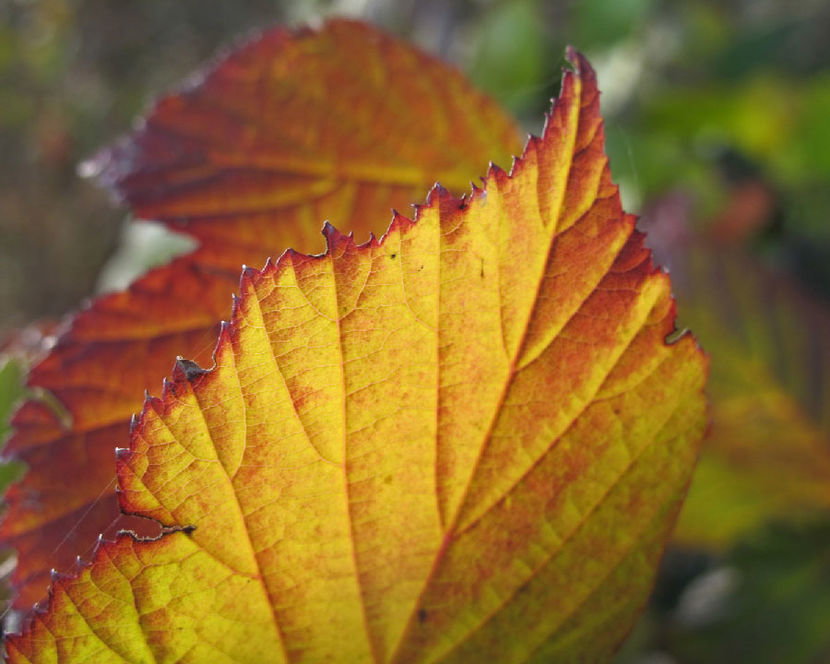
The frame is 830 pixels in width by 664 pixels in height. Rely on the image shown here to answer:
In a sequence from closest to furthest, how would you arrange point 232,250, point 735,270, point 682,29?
point 232,250 < point 735,270 < point 682,29

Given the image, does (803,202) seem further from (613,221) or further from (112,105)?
(112,105)

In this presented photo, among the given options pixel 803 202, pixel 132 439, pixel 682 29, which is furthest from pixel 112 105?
pixel 132 439

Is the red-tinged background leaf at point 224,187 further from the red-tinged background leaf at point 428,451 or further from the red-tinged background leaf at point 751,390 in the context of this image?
the red-tinged background leaf at point 751,390

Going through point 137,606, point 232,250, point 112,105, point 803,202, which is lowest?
point 137,606

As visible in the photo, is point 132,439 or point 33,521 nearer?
point 132,439

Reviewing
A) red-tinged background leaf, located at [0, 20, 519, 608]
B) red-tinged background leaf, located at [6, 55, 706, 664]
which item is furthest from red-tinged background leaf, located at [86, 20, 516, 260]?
red-tinged background leaf, located at [6, 55, 706, 664]

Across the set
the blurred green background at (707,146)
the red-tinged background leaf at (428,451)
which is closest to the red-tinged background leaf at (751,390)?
the blurred green background at (707,146)

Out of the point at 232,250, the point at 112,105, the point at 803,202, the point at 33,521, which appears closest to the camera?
the point at 33,521

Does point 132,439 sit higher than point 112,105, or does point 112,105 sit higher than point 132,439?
point 112,105
